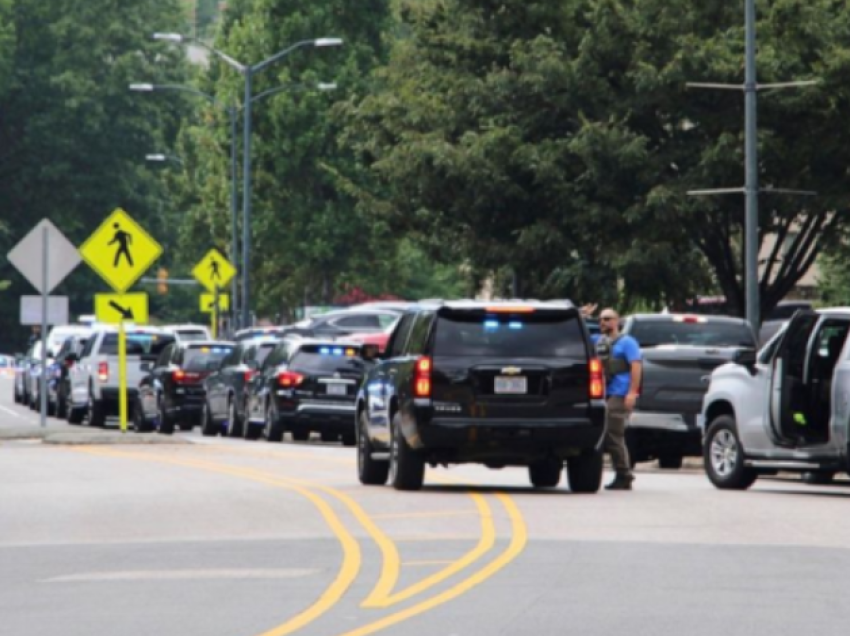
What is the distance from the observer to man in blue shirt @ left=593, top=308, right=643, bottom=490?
26.4 metres

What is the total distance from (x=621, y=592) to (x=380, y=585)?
1366 millimetres

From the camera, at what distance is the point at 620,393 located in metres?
26.8

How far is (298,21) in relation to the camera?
85.7 meters

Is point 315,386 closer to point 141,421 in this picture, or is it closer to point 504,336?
point 141,421

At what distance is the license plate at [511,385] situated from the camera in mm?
24766

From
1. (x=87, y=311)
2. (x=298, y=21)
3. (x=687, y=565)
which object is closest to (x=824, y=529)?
(x=687, y=565)

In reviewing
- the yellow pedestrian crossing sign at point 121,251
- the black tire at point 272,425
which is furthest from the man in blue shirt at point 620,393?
the black tire at point 272,425

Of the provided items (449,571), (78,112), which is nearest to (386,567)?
(449,571)

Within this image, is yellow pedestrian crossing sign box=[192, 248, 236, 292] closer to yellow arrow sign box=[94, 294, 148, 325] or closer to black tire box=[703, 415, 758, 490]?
yellow arrow sign box=[94, 294, 148, 325]

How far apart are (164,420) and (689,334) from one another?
17482 mm

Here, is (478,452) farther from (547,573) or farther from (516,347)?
(547,573)

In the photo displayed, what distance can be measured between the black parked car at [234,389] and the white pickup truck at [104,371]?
3.96 metres

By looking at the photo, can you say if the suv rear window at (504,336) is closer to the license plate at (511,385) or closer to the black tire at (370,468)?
the license plate at (511,385)

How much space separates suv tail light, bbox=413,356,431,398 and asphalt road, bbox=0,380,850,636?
94 centimetres
